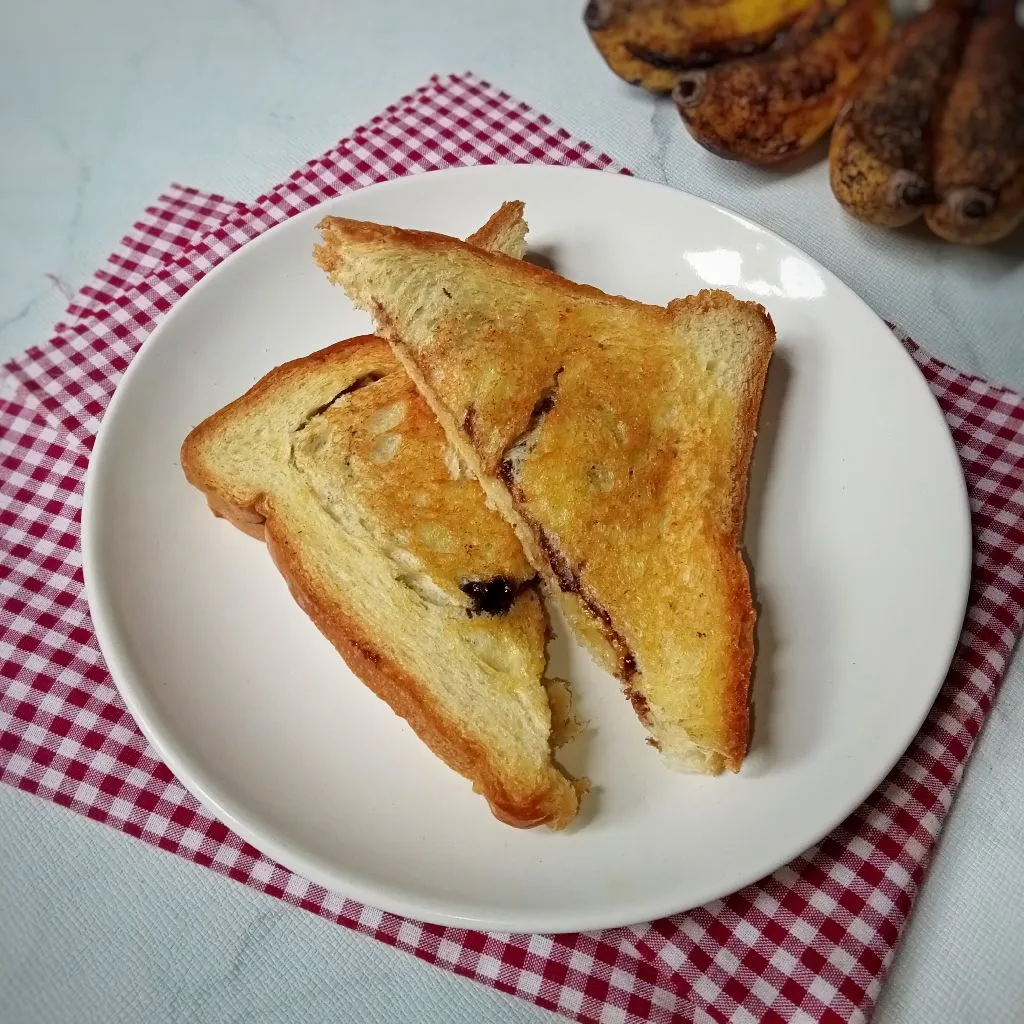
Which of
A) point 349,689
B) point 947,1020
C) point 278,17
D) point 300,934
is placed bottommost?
point 947,1020

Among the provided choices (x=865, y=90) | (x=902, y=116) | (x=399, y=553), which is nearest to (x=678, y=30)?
(x=865, y=90)

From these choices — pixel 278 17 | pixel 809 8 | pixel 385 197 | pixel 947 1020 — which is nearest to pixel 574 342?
pixel 385 197

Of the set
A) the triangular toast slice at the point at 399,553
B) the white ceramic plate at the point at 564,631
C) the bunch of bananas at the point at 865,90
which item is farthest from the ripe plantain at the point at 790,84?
A: the triangular toast slice at the point at 399,553

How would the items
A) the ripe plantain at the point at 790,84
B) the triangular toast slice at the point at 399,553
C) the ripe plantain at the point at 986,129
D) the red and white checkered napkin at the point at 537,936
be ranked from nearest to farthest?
the red and white checkered napkin at the point at 537,936 < the triangular toast slice at the point at 399,553 < the ripe plantain at the point at 986,129 < the ripe plantain at the point at 790,84

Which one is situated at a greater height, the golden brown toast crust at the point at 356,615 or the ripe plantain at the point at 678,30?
the ripe plantain at the point at 678,30

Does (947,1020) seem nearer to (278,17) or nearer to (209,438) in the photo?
(209,438)

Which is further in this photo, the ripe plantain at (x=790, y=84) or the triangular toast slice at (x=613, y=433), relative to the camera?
the ripe plantain at (x=790, y=84)

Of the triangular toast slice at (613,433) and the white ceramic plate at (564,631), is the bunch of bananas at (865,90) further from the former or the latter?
the triangular toast slice at (613,433)
